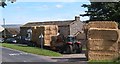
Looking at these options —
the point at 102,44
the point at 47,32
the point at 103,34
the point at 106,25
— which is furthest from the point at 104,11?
the point at 102,44

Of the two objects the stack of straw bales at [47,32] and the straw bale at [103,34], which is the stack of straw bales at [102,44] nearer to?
the straw bale at [103,34]

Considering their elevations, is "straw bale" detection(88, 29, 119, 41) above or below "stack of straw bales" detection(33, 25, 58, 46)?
above

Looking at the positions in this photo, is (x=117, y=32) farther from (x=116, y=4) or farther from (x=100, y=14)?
(x=100, y=14)

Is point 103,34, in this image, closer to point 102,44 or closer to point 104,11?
A: point 102,44

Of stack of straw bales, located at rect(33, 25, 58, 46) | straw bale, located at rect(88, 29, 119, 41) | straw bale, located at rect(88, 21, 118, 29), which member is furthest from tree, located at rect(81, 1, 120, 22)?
straw bale, located at rect(88, 29, 119, 41)

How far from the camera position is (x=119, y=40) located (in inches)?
1099

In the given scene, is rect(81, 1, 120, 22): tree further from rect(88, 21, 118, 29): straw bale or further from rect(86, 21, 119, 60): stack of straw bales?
rect(86, 21, 119, 60): stack of straw bales

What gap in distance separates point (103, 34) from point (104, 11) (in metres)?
12.8

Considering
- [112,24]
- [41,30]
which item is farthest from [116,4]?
[41,30]

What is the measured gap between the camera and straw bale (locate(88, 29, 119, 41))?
27.7 metres

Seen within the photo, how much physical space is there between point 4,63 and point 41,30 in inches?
979

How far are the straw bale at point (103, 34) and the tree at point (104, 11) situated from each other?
9.66 m

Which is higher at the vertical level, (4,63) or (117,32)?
(117,32)

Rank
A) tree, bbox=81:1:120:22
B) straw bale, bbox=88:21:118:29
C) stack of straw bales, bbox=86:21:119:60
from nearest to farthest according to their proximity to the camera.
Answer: stack of straw bales, bbox=86:21:119:60 < straw bale, bbox=88:21:118:29 < tree, bbox=81:1:120:22
